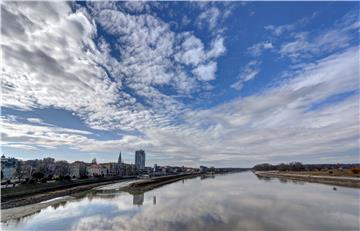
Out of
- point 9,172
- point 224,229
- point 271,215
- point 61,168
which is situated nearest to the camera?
point 224,229

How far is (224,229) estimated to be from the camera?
20.7 meters

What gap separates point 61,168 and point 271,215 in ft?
445

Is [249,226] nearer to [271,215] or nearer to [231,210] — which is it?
[271,215]

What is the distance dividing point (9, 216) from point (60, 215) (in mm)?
5045

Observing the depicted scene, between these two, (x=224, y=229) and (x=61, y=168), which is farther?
(x=61, y=168)

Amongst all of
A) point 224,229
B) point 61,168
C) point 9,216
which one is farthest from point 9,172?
point 224,229

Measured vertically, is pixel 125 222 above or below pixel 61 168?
below

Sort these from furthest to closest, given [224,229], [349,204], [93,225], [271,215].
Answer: [349,204], [271,215], [93,225], [224,229]

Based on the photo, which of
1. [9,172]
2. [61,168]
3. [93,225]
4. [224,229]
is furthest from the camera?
A: [61,168]

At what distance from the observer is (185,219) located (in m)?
24.7

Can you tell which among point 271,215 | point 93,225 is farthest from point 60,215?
point 271,215

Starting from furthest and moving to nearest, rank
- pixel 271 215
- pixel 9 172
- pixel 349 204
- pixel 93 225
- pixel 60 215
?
1. pixel 9 172
2. pixel 349 204
3. pixel 60 215
4. pixel 271 215
5. pixel 93 225

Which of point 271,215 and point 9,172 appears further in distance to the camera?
point 9,172

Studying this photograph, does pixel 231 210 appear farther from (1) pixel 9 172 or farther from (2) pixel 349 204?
(1) pixel 9 172
